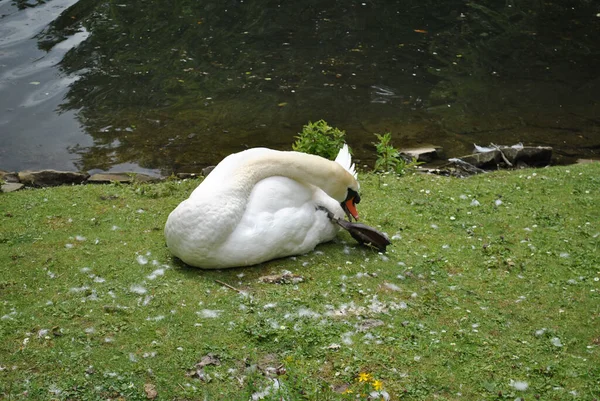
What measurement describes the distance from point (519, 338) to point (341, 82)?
10.3 m

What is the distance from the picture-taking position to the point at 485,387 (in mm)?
5023

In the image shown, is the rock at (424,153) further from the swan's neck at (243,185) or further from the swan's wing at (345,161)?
the swan's neck at (243,185)

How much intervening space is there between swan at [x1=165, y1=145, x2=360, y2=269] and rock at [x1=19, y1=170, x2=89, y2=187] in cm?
448

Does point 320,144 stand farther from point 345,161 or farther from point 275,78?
point 275,78

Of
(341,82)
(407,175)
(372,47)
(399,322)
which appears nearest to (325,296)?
(399,322)

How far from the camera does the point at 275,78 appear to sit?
15.2 meters

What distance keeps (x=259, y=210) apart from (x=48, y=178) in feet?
16.8

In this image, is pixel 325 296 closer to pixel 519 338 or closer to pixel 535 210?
pixel 519 338

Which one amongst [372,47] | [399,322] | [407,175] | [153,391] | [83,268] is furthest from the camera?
[372,47]

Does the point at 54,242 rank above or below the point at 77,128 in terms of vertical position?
above

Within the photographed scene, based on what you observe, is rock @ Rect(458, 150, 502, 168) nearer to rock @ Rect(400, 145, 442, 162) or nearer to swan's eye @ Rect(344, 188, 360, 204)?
rock @ Rect(400, 145, 442, 162)

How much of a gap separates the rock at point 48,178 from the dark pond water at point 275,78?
1.01 m

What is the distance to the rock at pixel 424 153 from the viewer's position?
38.8 feet

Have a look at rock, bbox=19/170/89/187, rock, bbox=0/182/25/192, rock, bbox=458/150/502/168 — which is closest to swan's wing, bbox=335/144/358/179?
rock, bbox=458/150/502/168
